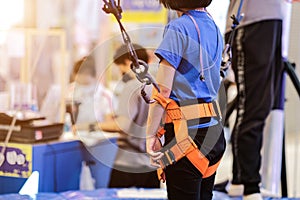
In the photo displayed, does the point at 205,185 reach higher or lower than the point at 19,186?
higher

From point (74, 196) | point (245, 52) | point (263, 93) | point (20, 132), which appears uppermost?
point (245, 52)

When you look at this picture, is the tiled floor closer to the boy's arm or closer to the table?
the table

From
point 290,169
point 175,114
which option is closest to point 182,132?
point 175,114

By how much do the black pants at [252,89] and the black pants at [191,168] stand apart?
84cm

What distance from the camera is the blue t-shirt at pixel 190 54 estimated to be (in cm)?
148

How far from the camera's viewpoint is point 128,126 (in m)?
2.59

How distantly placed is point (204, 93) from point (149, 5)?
3.17 m

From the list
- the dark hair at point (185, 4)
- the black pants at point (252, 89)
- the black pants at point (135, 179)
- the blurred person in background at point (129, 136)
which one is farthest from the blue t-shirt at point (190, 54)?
the black pants at point (135, 179)

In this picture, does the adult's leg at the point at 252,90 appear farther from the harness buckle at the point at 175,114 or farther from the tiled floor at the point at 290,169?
the harness buckle at the point at 175,114

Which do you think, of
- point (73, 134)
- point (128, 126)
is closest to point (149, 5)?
point (73, 134)

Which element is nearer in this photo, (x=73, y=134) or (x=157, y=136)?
(x=157, y=136)

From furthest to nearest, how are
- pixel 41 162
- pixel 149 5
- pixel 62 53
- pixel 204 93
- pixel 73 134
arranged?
pixel 149 5, pixel 62 53, pixel 73 134, pixel 41 162, pixel 204 93

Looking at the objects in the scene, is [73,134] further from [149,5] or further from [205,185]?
[149,5]

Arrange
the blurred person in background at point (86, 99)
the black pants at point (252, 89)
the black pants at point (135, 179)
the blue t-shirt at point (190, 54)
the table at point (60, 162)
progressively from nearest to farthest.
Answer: the blue t-shirt at point (190, 54)
the black pants at point (252, 89)
the table at point (60, 162)
the black pants at point (135, 179)
the blurred person in background at point (86, 99)
